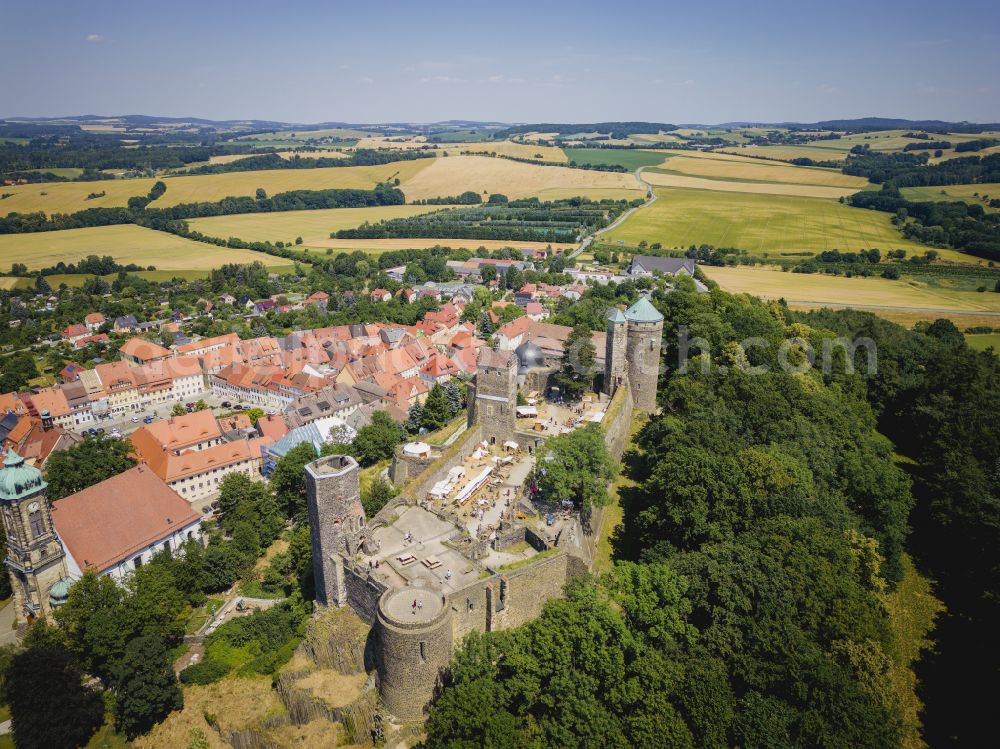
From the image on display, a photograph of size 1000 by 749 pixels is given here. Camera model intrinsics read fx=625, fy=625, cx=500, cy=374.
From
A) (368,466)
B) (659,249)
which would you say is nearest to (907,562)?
(368,466)

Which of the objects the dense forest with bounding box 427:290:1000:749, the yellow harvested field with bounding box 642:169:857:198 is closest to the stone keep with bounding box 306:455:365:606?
the dense forest with bounding box 427:290:1000:749

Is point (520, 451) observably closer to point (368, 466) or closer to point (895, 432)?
point (368, 466)

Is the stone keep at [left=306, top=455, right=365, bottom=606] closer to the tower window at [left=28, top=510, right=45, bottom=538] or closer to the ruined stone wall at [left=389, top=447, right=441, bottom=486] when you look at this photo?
the ruined stone wall at [left=389, top=447, right=441, bottom=486]

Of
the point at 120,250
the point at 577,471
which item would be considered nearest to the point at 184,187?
the point at 120,250

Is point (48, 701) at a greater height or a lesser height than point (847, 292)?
lesser

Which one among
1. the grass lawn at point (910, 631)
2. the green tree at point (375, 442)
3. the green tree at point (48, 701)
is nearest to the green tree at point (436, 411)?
the green tree at point (375, 442)

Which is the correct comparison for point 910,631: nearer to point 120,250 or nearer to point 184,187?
point 120,250

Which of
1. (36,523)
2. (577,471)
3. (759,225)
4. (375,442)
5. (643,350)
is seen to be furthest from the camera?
(759,225)

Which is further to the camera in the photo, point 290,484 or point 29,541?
point 290,484
